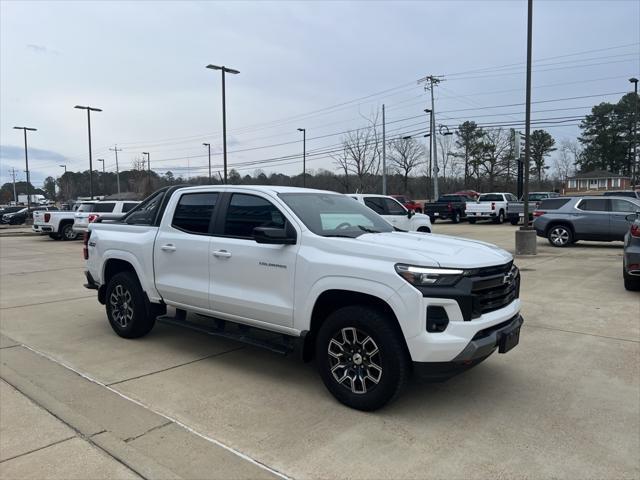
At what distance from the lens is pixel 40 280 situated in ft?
35.6

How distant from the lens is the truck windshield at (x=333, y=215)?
4.59 m

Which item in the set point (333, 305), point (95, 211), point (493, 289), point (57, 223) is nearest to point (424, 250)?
point (493, 289)

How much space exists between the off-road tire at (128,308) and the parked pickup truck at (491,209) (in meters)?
27.0

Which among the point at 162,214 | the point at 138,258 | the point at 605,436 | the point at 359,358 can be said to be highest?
A: the point at 162,214

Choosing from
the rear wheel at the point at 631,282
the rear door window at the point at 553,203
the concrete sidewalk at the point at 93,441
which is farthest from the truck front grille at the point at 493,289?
the rear door window at the point at 553,203

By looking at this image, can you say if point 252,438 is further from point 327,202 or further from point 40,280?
point 40,280

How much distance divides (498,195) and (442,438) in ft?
97.6

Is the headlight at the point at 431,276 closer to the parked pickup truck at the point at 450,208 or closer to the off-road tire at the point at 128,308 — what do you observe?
the off-road tire at the point at 128,308

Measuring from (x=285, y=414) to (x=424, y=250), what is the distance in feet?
5.64

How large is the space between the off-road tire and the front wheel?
105 inches

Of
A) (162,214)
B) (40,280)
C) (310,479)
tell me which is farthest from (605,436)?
(40,280)

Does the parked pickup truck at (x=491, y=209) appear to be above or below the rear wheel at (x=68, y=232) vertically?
above

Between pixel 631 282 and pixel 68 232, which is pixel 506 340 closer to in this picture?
pixel 631 282

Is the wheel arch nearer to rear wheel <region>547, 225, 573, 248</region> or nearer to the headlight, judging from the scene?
the headlight
